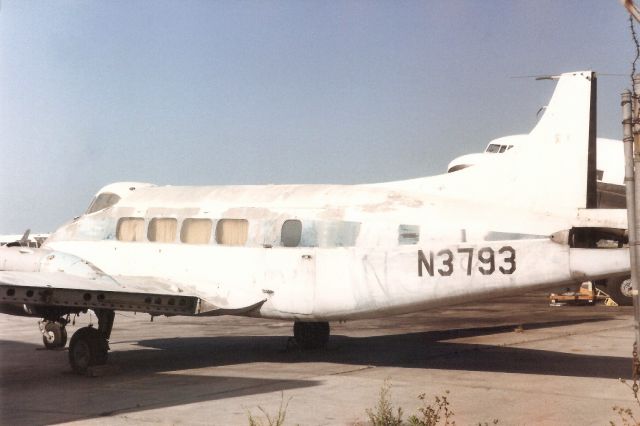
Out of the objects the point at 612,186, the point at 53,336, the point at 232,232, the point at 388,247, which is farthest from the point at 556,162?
the point at 612,186

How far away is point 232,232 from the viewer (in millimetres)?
16047

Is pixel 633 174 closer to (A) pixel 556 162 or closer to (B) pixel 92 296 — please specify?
(A) pixel 556 162

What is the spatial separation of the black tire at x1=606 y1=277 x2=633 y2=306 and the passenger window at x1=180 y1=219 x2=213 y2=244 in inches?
891

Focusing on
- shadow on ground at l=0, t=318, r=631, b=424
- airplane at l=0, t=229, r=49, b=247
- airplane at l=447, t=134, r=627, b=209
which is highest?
airplane at l=447, t=134, r=627, b=209

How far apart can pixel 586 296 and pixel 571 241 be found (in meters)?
23.9

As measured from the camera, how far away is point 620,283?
32500mm

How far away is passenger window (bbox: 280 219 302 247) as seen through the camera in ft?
49.9

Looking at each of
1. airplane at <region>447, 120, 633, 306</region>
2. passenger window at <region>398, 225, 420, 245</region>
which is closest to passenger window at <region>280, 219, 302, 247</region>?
passenger window at <region>398, 225, 420, 245</region>

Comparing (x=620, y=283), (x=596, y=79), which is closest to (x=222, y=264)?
(x=596, y=79)

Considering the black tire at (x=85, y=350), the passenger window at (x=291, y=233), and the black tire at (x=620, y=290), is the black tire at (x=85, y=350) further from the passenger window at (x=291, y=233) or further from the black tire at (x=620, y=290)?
the black tire at (x=620, y=290)

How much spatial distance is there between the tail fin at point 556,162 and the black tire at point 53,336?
11086mm

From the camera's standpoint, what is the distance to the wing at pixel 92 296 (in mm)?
13641

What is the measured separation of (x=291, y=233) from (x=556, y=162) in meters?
5.52

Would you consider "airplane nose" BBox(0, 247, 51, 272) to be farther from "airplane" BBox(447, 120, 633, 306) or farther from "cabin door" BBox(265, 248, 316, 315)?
"airplane" BBox(447, 120, 633, 306)
